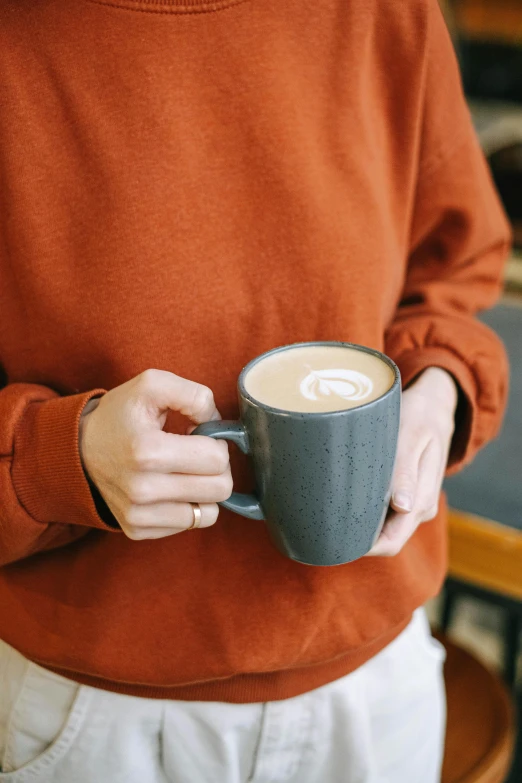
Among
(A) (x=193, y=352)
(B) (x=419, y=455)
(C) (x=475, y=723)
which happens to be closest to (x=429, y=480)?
(B) (x=419, y=455)

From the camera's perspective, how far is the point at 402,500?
1.83 ft

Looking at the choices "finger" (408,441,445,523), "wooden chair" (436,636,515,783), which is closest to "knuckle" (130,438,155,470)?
"finger" (408,441,445,523)

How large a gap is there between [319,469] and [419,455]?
17cm

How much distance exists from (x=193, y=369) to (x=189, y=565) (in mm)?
178

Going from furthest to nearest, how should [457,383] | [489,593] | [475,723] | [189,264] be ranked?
[489,593]
[475,723]
[457,383]
[189,264]

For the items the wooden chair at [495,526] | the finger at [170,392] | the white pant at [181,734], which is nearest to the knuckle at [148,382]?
the finger at [170,392]

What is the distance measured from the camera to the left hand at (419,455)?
1.88 ft

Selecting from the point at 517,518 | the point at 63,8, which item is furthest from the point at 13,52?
the point at 517,518

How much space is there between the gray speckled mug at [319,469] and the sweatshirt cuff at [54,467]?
11 cm

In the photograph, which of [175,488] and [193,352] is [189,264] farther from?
[175,488]

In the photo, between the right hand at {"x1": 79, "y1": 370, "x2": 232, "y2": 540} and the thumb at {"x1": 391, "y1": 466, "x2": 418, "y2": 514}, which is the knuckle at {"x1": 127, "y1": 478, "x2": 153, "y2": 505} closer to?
the right hand at {"x1": 79, "y1": 370, "x2": 232, "y2": 540}

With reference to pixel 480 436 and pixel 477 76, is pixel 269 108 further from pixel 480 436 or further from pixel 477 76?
pixel 477 76

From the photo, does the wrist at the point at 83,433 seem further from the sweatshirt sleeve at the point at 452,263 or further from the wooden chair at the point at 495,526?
the wooden chair at the point at 495,526

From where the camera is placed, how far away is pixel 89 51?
571 millimetres
